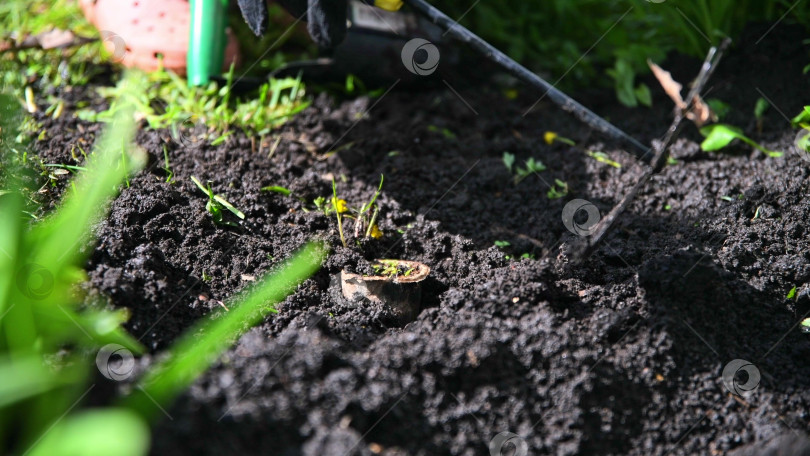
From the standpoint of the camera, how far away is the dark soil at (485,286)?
1262mm

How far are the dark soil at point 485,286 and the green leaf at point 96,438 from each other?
0.11 m

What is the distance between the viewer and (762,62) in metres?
2.51

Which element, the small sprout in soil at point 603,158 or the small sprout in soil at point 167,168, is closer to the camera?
the small sprout in soil at point 167,168

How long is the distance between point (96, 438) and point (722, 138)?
82.4 inches

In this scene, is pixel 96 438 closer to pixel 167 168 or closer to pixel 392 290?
pixel 392 290

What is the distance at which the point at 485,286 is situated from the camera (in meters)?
1.61

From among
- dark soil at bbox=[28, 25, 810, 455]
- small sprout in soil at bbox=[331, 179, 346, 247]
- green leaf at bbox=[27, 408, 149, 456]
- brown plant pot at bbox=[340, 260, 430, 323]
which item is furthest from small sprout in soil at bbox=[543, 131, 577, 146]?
green leaf at bbox=[27, 408, 149, 456]

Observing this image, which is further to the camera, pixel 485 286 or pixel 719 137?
pixel 719 137

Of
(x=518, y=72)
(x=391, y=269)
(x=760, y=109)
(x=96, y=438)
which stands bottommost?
(x=96, y=438)

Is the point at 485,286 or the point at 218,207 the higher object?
the point at 485,286

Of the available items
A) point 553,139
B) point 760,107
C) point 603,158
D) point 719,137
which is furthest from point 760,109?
point 553,139

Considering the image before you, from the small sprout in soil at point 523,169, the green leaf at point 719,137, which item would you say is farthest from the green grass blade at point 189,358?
the green leaf at point 719,137

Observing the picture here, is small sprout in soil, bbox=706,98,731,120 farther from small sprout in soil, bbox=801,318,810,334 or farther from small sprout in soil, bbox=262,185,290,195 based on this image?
small sprout in soil, bbox=262,185,290,195

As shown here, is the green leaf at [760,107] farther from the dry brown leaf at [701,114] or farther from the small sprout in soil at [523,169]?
the small sprout in soil at [523,169]
